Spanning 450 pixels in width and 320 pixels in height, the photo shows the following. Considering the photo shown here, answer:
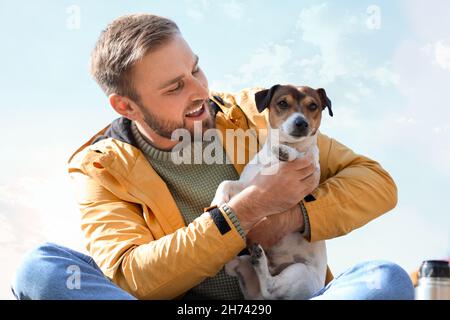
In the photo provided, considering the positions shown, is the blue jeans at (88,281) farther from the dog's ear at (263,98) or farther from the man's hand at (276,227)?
the dog's ear at (263,98)

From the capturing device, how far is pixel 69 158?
368cm

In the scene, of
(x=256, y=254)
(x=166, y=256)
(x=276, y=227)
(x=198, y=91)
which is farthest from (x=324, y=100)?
(x=166, y=256)

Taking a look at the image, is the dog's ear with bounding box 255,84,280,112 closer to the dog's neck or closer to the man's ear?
the dog's neck

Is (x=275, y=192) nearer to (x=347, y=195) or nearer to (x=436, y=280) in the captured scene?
(x=347, y=195)

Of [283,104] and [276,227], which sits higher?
[283,104]

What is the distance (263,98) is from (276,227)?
0.72m

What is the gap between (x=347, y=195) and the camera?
3184mm

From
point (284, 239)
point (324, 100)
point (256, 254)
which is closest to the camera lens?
point (256, 254)

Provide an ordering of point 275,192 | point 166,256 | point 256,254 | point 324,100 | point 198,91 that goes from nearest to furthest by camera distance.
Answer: point 166,256 → point 275,192 → point 256,254 → point 198,91 → point 324,100

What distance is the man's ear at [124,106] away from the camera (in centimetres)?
366

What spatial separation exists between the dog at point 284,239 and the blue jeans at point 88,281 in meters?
0.37
